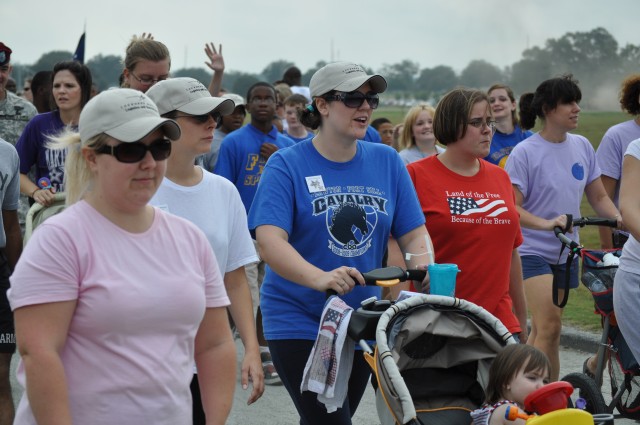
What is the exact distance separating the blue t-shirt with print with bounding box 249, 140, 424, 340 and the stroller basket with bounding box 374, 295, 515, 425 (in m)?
0.58

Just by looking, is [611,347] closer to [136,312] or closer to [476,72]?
[136,312]

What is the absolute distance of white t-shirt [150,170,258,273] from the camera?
4.21 metres

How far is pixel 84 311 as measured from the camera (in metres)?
2.84

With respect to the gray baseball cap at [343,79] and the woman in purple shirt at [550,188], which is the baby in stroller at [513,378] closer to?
the gray baseball cap at [343,79]

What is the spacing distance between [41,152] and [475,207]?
3.25 m

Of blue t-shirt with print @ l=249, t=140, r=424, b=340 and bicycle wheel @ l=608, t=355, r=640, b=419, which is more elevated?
blue t-shirt with print @ l=249, t=140, r=424, b=340

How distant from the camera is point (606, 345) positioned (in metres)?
6.54

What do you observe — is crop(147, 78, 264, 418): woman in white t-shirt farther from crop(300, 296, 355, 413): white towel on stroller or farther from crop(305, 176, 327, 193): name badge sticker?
crop(305, 176, 327, 193): name badge sticker

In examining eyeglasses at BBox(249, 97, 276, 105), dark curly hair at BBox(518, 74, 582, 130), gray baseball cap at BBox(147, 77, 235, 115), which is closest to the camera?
gray baseball cap at BBox(147, 77, 235, 115)

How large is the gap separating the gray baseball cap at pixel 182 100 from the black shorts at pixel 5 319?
200cm

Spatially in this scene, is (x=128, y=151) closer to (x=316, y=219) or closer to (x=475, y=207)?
(x=316, y=219)

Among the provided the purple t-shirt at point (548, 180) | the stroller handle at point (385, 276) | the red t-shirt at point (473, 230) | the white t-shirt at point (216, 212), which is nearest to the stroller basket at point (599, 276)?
the purple t-shirt at point (548, 180)

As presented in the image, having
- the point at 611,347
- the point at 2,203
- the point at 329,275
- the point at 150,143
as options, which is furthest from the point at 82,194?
the point at 611,347

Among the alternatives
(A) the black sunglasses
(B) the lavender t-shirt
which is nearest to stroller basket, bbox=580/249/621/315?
(B) the lavender t-shirt
